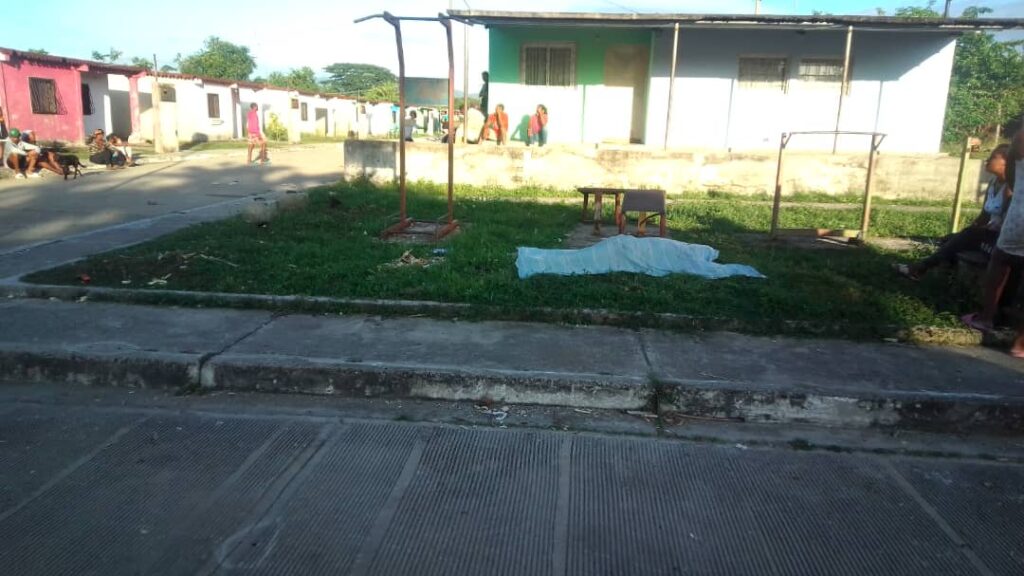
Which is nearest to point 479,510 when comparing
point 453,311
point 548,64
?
point 453,311

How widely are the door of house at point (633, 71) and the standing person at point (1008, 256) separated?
39.7ft

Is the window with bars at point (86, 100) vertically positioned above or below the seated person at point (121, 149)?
above

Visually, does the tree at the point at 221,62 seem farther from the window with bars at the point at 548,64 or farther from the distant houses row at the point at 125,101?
the window with bars at the point at 548,64

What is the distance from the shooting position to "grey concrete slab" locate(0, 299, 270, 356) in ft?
16.0

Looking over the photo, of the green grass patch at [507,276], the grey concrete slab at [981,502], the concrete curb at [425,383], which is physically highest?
the green grass patch at [507,276]

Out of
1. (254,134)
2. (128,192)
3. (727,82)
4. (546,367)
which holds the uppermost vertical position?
(727,82)

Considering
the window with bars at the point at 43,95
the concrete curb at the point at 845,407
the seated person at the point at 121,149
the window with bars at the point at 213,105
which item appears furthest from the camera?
the window with bars at the point at 213,105

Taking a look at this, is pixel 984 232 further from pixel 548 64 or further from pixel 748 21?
pixel 548 64

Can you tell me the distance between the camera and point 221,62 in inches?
2173

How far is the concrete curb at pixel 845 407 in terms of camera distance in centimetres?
424

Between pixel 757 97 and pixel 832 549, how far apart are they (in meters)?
15.3

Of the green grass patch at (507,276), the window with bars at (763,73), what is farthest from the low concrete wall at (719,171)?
the green grass patch at (507,276)

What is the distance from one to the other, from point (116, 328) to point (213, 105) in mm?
33744

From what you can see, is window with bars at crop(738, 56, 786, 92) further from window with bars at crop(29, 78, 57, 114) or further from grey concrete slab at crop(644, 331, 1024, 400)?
window with bars at crop(29, 78, 57, 114)
